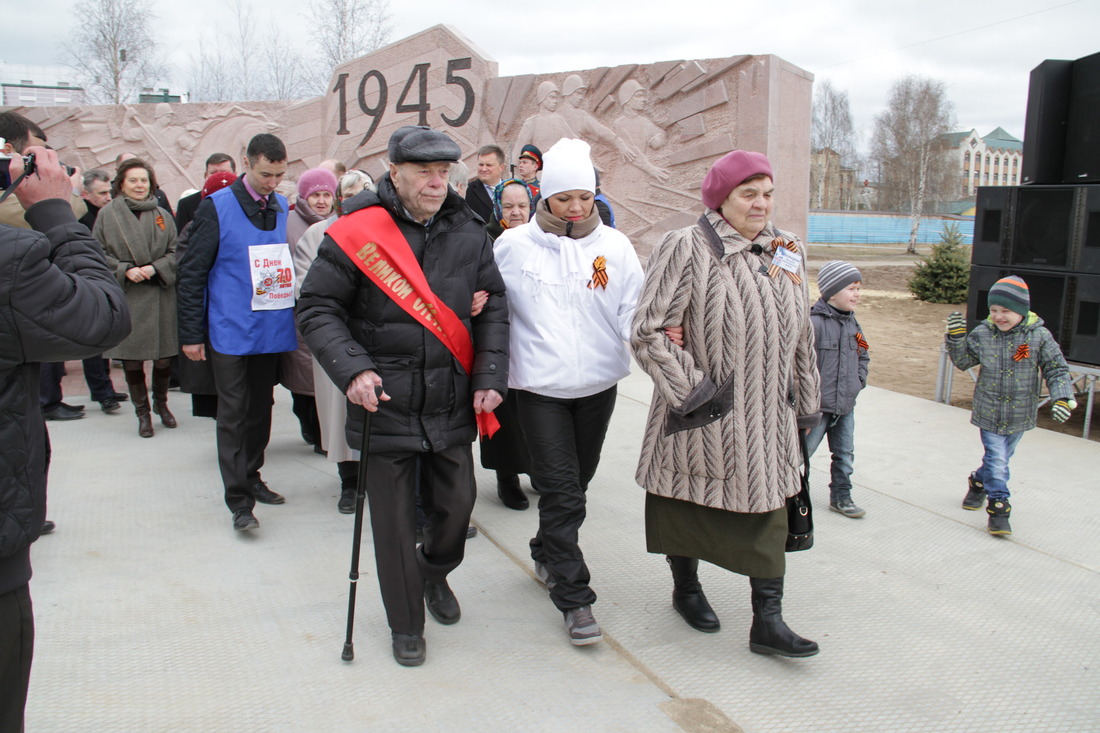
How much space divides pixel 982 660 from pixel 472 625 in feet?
5.76

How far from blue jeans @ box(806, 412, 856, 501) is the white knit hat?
1.97 metres

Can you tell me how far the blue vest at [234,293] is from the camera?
4062 millimetres

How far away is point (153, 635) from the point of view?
3.05m

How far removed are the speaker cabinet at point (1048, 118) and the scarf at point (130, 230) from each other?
21.5 feet

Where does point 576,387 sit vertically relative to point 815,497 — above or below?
above

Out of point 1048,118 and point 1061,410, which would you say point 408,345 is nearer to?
point 1061,410

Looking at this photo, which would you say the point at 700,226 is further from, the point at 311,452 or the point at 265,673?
the point at 311,452

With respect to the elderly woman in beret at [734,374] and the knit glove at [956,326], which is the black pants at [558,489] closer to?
the elderly woman in beret at [734,374]

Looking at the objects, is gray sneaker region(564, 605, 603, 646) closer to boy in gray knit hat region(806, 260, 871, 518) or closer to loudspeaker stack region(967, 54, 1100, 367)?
boy in gray knit hat region(806, 260, 871, 518)

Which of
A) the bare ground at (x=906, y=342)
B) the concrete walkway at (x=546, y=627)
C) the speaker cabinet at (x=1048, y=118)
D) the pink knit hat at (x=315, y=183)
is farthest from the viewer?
the bare ground at (x=906, y=342)

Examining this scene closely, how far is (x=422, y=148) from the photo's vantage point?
2781mm

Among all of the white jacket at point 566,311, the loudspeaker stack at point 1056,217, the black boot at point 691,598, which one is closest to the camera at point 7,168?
the white jacket at point 566,311

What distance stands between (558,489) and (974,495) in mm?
2575

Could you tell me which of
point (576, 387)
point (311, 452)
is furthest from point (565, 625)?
point (311, 452)
